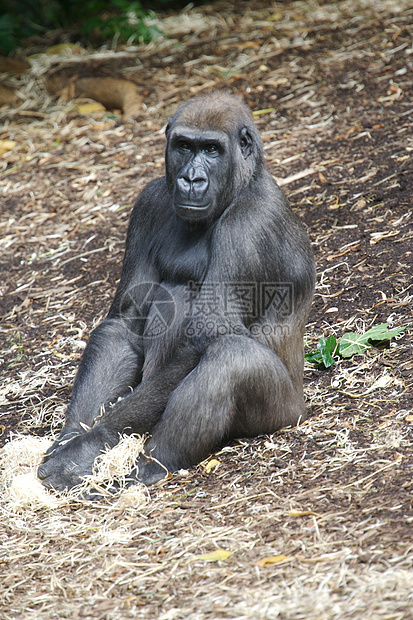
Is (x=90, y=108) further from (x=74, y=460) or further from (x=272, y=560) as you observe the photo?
(x=272, y=560)

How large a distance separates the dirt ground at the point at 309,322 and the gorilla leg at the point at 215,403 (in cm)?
14

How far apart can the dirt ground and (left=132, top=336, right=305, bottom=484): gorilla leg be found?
140 millimetres

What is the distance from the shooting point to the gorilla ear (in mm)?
4742

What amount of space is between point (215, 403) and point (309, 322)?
6.13ft

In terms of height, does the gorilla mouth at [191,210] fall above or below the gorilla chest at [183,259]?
above

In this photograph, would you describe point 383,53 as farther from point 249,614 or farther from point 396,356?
point 249,614

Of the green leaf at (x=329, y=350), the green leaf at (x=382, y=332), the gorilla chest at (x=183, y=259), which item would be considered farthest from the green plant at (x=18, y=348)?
the green leaf at (x=382, y=332)

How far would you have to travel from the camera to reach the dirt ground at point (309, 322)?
335cm

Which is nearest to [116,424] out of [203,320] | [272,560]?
[203,320]

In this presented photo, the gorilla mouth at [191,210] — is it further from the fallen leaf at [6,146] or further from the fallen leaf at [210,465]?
the fallen leaf at [6,146]

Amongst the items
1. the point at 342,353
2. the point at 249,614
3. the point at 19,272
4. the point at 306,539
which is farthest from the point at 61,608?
the point at 19,272

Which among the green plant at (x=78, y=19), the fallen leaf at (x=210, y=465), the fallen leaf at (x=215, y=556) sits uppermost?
the green plant at (x=78, y=19)

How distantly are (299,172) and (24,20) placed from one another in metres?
7.19

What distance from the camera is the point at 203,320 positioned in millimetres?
4504
